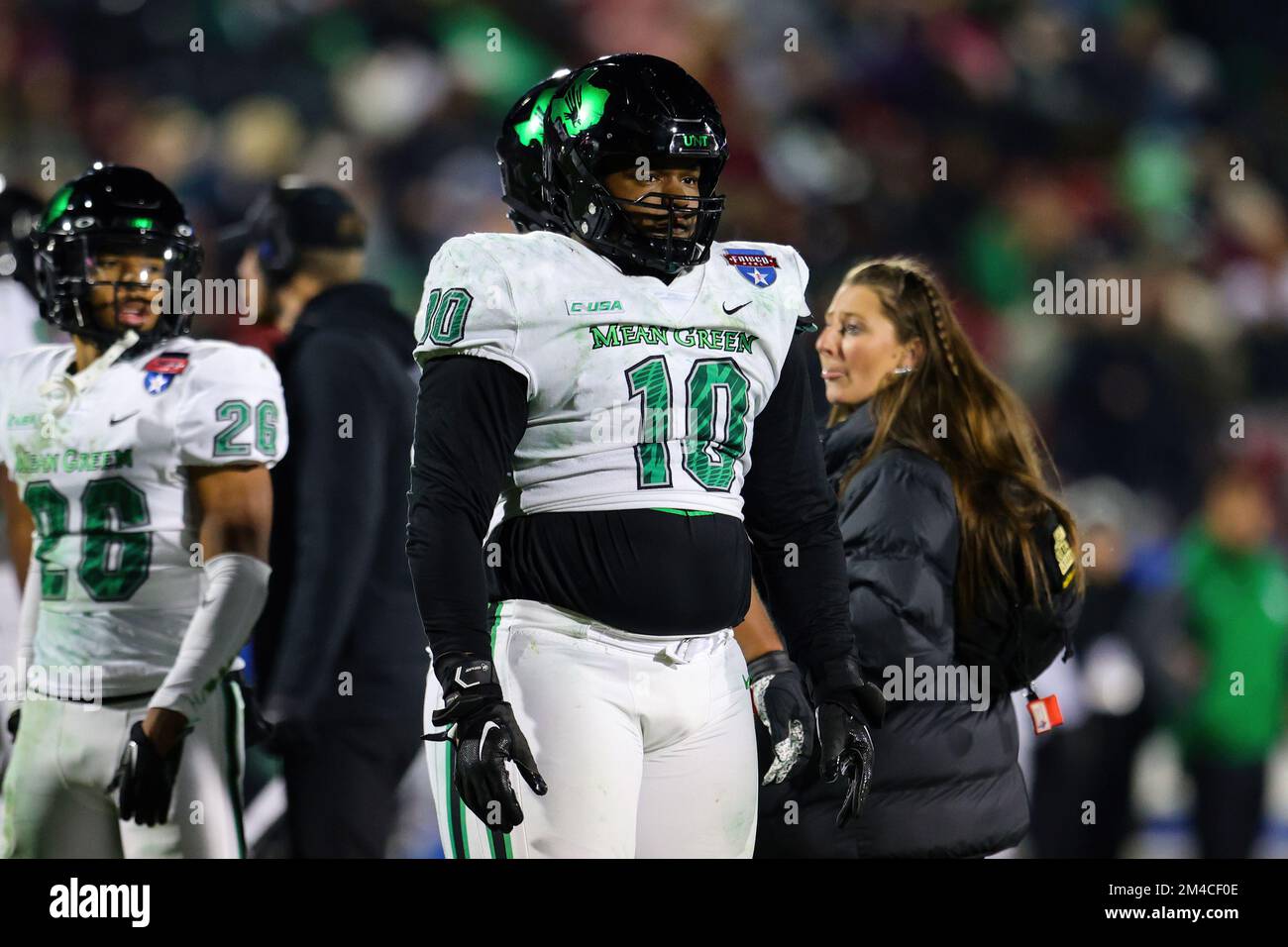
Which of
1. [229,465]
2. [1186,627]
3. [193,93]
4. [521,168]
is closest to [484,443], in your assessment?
[521,168]

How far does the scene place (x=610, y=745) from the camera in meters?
1.74

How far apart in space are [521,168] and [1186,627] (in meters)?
1.89

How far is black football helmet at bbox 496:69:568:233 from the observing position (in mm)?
2367

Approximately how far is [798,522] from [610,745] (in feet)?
1.33

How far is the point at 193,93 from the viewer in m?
3.31

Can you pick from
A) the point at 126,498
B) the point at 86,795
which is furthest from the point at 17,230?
the point at 86,795

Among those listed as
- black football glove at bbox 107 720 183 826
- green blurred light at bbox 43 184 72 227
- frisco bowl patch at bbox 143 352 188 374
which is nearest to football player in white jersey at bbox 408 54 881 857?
black football glove at bbox 107 720 183 826

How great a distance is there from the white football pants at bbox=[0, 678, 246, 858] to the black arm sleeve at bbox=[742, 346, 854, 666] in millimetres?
1177

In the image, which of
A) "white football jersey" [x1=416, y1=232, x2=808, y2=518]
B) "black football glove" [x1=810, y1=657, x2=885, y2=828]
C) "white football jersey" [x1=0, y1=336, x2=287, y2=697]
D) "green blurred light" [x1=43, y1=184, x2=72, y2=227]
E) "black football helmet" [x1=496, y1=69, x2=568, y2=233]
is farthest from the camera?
"green blurred light" [x1=43, y1=184, x2=72, y2=227]

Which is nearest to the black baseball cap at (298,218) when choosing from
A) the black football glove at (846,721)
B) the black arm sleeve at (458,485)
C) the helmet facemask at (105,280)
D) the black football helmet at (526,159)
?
the helmet facemask at (105,280)

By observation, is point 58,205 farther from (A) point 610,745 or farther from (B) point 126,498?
(A) point 610,745

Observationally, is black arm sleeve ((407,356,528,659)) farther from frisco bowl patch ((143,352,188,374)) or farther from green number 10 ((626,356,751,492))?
frisco bowl patch ((143,352,188,374))
